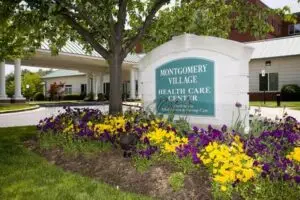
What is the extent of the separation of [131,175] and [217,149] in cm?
123

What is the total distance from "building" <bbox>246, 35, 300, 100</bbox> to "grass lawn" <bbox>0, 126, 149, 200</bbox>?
25.0 m

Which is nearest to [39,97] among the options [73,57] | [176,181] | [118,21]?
[73,57]

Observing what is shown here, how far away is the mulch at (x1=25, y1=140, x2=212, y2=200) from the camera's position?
4.49 metres

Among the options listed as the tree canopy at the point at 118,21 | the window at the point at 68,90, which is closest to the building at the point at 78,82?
the window at the point at 68,90

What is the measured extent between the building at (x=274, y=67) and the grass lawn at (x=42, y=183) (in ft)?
82.1

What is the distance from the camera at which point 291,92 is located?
27.8 meters

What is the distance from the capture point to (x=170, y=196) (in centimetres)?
446

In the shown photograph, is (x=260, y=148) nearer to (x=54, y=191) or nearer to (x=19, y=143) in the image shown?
(x=54, y=191)

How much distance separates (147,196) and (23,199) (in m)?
1.46

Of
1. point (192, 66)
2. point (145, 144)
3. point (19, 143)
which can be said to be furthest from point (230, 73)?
point (19, 143)

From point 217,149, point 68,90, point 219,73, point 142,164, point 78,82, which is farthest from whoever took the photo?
point 68,90

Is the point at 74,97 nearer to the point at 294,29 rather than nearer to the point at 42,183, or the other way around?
the point at 294,29

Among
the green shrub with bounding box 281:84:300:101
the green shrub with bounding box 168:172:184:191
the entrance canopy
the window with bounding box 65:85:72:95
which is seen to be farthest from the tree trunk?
the window with bounding box 65:85:72:95

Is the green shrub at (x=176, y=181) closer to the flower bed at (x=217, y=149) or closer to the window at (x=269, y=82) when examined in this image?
the flower bed at (x=217, y=149)
